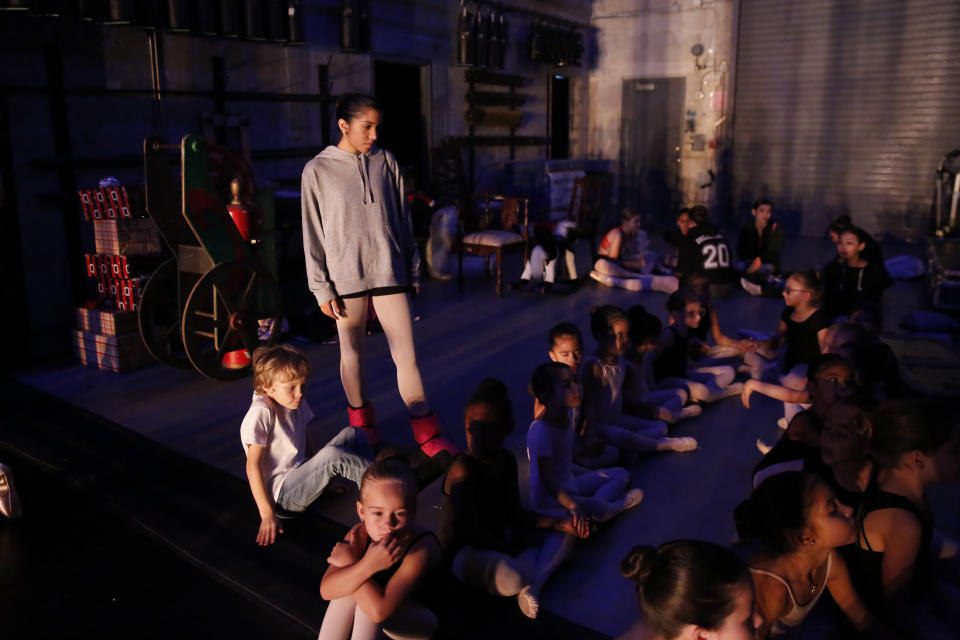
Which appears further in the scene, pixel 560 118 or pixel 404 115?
pixel 560 118

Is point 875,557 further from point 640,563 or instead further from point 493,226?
point 493,226

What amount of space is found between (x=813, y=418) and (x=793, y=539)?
1.07 m

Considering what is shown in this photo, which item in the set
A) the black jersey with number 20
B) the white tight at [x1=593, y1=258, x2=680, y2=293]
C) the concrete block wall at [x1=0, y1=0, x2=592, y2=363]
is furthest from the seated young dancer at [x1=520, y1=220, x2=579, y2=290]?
the concrete block wall at [x1=0, y1=0, x2=592, y2=363]

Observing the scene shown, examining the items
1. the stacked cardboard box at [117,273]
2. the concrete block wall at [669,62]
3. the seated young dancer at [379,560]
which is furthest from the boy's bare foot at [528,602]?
the concrete block wall at [669,62]

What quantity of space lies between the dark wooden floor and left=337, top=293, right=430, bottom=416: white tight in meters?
0.38

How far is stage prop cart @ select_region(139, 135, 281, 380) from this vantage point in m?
4.65

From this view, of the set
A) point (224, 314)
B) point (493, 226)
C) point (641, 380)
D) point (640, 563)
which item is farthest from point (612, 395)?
point (493, 226)

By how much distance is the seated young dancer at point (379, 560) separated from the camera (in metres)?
2.08

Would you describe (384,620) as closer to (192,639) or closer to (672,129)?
(192,639)

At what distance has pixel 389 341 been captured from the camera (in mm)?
3791

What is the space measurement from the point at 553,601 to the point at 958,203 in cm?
689

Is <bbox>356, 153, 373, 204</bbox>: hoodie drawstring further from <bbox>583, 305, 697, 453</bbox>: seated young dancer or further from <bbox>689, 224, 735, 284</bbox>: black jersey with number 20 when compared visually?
<bbox>689, 224, 735, 284</bbox>: black jersey with number 20

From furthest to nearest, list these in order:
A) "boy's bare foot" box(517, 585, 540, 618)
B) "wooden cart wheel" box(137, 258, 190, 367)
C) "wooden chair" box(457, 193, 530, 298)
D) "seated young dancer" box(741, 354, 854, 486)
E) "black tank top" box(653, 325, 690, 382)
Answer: "wooden chair" box(457, 193, 530, 298) < "wooden cart wheel" box(137, 258, 190, 367) < "black tank top" box(653, 325, 690, 382) < "seated young dancer" box(741, 354, 854, 486) < "boy's bare foot" box(517, 585, 540, 618)

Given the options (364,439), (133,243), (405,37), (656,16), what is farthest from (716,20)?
(364,439)
